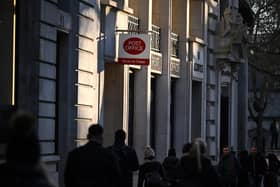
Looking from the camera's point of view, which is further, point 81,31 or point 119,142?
point 81,31

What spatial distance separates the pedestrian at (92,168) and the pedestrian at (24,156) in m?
4.18

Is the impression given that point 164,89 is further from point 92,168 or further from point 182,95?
point 92,168

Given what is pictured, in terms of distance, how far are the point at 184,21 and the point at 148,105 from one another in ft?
17.8

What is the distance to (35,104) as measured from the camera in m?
15.8

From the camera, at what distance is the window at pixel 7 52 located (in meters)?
15.2

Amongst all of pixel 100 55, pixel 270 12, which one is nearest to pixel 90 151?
pixel 100 55

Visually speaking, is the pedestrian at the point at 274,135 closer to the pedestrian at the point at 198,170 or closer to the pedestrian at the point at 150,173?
the pedestrian at the point at 150,173

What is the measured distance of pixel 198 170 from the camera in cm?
1100

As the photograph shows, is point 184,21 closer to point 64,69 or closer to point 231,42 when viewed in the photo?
point 231,42

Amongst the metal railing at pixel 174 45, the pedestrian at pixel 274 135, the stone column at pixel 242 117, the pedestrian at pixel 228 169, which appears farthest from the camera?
the pedestrian at pixel 274 135

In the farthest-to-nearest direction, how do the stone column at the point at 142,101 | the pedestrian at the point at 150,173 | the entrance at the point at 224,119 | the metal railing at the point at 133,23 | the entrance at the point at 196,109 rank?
the entrance at the point at 224,119 → the entrance at the point at 196,109 → the stone column at the point at 142,101 → the metal railing at the point at 133,23 → the pedestrian at the point at 150,173

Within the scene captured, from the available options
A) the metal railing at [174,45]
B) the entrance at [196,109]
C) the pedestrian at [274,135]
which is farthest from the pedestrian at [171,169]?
the pedestrian at [274,135]

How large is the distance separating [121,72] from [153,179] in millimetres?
6442

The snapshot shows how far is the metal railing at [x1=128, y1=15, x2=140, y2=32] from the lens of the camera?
23.2 meters
